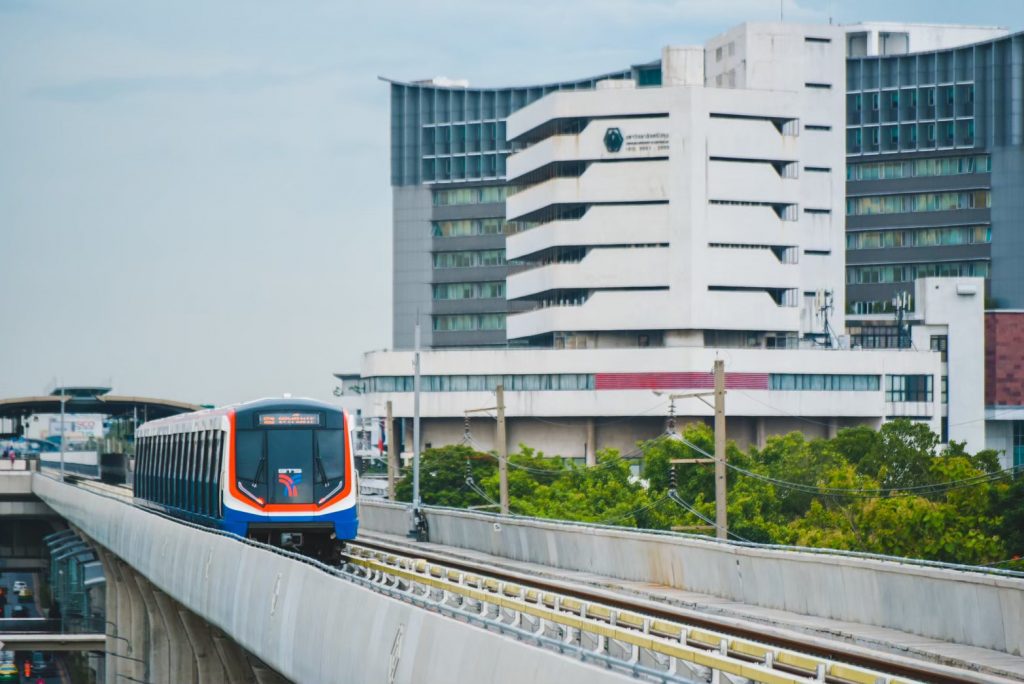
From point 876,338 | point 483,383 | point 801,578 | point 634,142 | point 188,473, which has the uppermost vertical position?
point 634,142

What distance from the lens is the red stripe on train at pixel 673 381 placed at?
127m

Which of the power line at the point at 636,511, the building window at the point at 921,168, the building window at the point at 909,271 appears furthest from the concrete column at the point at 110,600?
the building window at the point at 921,168

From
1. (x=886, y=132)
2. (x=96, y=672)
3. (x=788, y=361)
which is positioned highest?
(x=886, y=132)

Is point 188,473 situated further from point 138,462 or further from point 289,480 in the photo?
point 138,462

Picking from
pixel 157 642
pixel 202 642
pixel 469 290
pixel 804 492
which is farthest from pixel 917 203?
pixel 202 642

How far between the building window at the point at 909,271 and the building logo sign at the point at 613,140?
54.4 metres

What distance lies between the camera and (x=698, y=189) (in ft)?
417

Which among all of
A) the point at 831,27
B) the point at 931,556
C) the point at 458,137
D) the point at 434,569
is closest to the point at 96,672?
the point at 931,556

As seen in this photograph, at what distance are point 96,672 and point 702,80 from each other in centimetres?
7561

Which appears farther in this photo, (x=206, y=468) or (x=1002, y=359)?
(x=1002, y=359)

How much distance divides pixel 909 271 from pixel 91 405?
92.3m

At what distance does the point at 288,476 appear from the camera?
3678 cm

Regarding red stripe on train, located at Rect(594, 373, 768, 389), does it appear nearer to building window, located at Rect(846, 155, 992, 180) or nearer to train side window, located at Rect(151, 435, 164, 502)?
building window, located at Rect(846, 155, 992, 180)

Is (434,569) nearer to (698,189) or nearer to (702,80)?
(698,189)
